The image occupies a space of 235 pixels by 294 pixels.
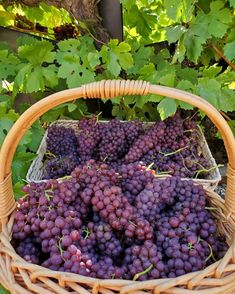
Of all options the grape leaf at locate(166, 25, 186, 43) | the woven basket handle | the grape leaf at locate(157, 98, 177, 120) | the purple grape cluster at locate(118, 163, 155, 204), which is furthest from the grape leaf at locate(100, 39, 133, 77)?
the woven basket handle

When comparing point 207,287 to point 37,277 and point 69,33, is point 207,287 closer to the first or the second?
point 37,277

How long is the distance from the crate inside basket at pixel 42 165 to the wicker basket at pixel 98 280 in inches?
12.4

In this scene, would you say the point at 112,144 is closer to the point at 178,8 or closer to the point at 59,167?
the point at 59,167

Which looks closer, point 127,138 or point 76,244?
point 76,244

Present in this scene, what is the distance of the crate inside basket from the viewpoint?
1.61m

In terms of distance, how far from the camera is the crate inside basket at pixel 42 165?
5.29 ft

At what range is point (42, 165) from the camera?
6.05 feet

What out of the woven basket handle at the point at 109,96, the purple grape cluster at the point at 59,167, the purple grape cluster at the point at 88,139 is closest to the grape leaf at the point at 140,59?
the purple grape cluster at the point at 88,139

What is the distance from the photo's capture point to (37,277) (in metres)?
1.03

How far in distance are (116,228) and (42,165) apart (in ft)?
2.46

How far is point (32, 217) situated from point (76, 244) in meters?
0.15

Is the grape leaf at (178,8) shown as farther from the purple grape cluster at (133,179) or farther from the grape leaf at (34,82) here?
the purple grape cluster at (133,179)

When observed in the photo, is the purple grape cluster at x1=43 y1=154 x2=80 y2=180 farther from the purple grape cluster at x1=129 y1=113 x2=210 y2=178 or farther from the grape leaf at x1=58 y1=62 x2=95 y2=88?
the grape leaf at x1=58 y1=62 x2=95 y2=88

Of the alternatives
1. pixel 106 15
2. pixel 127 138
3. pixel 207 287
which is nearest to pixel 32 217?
pixel 207 287
